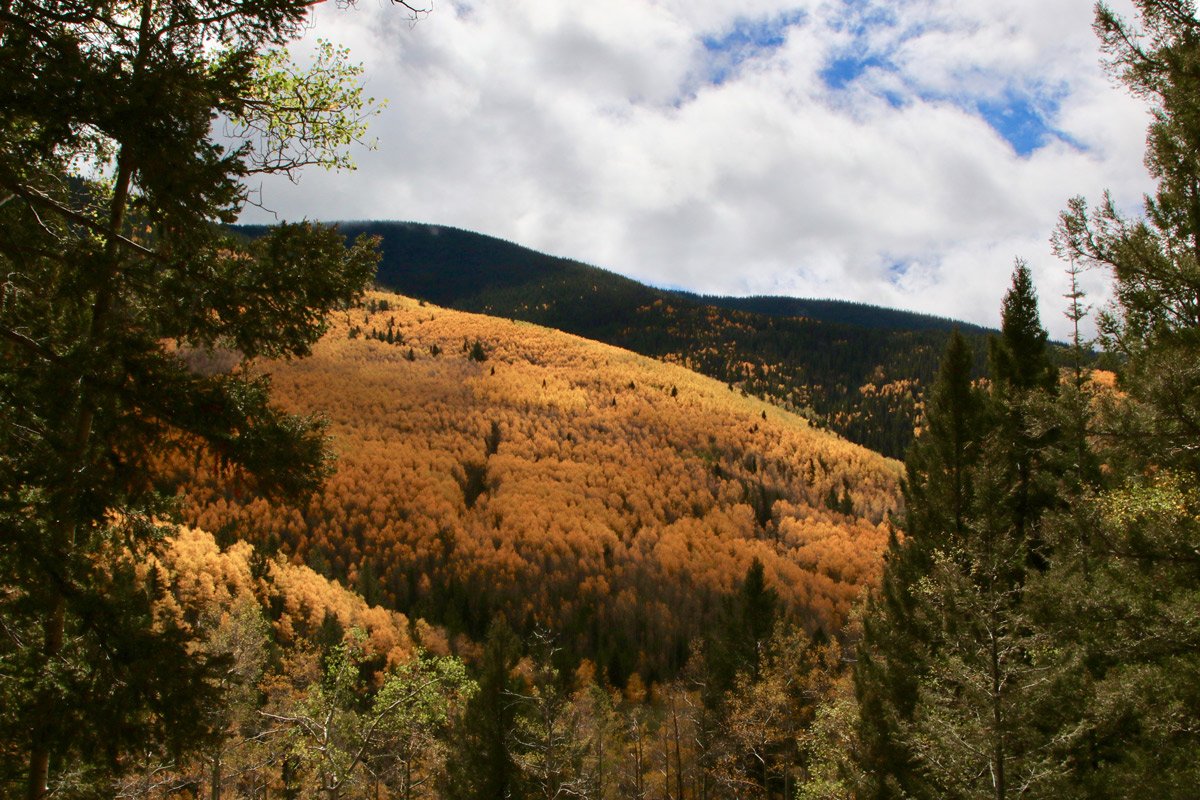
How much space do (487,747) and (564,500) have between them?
66.4 metres

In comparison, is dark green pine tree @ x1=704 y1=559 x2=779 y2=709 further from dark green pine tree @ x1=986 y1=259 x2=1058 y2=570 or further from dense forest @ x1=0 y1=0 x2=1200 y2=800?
dark green pine tree @ x1=986 y1=259 x2=1058 y2=570

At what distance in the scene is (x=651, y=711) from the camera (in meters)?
47.5

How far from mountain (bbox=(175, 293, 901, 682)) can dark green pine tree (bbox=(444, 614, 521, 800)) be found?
93.1 feet

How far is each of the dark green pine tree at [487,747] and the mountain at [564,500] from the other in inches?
1117

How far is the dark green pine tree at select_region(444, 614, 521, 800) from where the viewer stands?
22172 millimetres

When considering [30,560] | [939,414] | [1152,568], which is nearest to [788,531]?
[939,414]

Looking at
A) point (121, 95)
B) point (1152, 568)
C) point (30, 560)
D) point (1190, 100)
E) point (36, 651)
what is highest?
point (1190, 100)

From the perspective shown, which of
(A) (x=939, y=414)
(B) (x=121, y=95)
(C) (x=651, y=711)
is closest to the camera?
(B) (x=121, y=95)

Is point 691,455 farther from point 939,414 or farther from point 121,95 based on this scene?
point 121,95

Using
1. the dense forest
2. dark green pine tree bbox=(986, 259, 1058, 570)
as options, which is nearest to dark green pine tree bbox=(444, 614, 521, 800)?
the dense forest

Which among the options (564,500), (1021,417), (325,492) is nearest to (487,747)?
(325,492)

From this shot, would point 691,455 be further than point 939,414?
Yes

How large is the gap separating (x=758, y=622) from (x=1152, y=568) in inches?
1096

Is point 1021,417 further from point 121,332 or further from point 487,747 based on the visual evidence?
point 487,747
